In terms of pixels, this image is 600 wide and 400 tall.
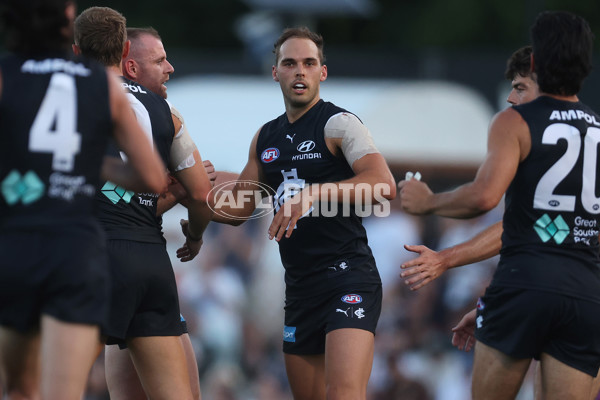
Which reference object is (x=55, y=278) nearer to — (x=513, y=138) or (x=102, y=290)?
(x=102, y=290)

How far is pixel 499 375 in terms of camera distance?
4.80 metres

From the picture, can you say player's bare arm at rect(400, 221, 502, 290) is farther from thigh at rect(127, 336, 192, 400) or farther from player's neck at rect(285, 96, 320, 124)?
thigh at rect(127, 336, 192, 400)

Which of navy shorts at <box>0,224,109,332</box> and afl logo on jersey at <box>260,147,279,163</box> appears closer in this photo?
navy shorts at <box>0,224,109,332</box>

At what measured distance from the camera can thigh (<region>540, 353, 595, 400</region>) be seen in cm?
475

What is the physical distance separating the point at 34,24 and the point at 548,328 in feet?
9.55

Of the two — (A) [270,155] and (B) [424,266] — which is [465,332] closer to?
(B) [424,266]

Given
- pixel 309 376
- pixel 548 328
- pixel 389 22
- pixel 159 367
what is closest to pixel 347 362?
pixel 309 376

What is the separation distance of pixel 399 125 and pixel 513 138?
28.4 feet

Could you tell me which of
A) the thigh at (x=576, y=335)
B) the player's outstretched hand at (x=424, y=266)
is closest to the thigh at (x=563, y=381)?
the thigh at (x=576, y=335)

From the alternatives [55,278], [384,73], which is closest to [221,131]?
[384,73]

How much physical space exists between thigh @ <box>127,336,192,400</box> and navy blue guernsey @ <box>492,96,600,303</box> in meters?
1.90

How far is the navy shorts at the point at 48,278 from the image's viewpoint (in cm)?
375

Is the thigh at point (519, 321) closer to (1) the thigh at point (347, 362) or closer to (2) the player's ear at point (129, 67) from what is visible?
(1) the thigh at point (347, 362)

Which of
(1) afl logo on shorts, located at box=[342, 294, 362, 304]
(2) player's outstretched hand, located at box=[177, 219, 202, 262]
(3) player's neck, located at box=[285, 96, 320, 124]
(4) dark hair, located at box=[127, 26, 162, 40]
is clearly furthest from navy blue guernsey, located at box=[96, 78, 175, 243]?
(1) afl logo on shorts, located at box=[342, 294, 362, 304]
